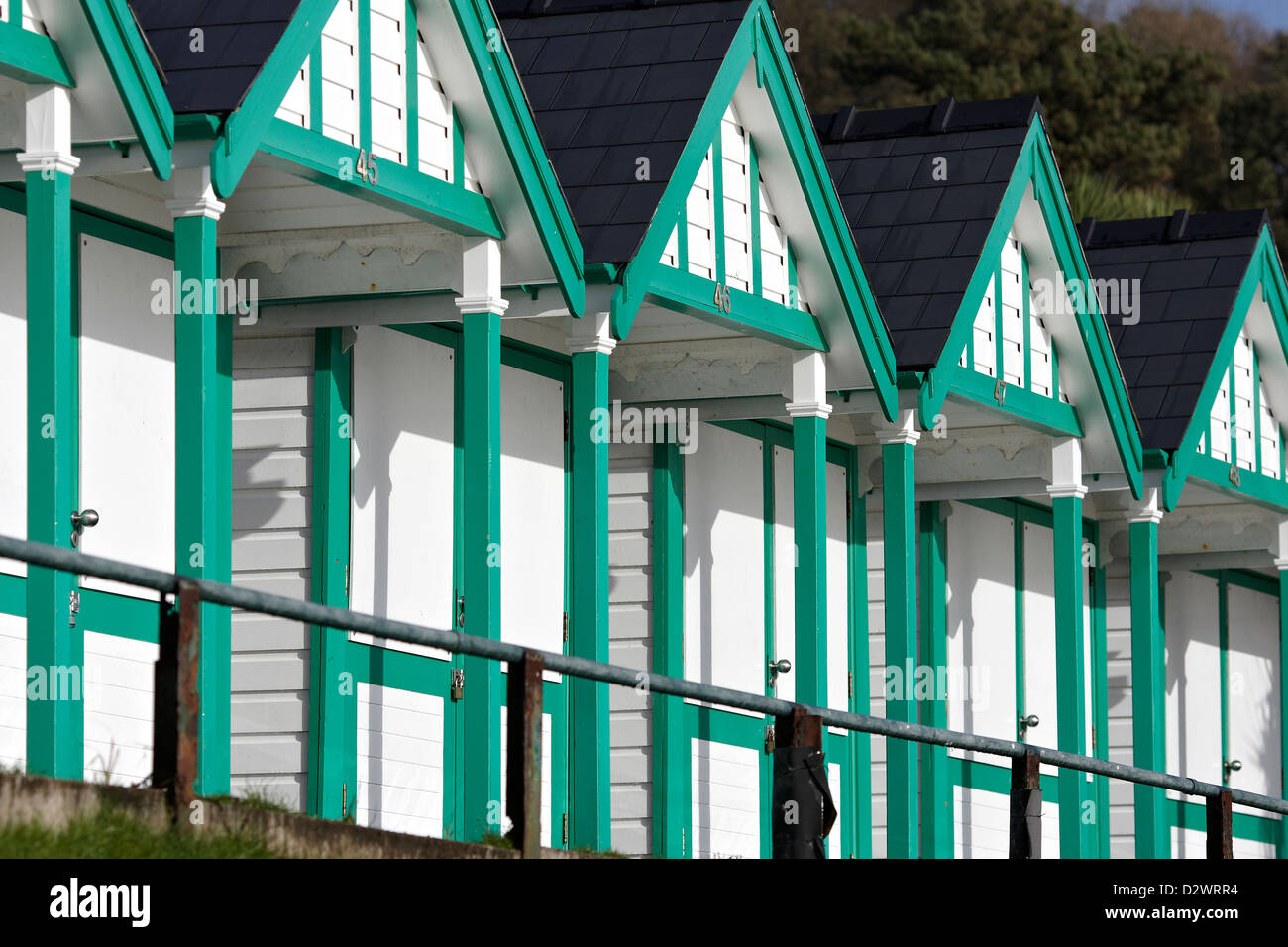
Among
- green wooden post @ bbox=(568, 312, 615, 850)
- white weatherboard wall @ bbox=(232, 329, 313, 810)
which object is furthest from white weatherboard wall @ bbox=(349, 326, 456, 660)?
green wooden post @ bbox=(568, 312, 615, 850)

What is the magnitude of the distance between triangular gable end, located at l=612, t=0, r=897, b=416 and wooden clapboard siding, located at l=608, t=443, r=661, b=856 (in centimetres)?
182

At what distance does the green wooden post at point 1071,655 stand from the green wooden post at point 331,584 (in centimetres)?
636

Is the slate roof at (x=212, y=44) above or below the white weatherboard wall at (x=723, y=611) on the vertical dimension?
above

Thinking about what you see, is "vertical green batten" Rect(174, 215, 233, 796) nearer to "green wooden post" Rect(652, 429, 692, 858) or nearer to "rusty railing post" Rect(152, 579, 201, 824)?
"rusty railing post" Rect(152, 579, 201, 824)

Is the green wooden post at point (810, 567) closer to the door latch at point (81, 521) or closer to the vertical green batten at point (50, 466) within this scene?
the door latch at point (81, 521)

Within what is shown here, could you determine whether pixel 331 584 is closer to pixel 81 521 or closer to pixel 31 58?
pixel 81 521

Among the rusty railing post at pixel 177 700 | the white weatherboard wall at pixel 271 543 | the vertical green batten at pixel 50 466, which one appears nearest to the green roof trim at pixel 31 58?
the vertical green batten at pixel 50 466

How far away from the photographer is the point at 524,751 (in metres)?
8.84

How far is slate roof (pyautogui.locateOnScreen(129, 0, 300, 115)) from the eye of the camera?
35.1 ft

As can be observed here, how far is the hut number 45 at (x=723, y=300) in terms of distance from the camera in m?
14.4

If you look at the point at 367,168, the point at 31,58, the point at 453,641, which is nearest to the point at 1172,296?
the point at 367,168

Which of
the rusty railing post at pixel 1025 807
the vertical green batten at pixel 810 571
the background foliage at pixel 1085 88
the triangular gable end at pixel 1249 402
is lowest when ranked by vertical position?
the rusty railing post at pixel 1025 807

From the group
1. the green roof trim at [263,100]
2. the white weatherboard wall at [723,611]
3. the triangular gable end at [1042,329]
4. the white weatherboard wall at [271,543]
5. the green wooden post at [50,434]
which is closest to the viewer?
the green wooden post at [50,434]

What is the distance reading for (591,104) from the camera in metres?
14.0
